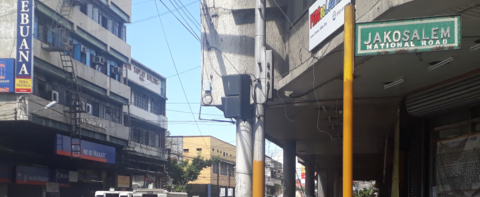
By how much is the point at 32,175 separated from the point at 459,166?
26.5 metres

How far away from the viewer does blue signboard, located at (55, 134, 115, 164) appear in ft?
102

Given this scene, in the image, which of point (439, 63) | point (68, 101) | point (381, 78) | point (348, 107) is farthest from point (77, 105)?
point (348, 107)

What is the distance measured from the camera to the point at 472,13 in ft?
21.6

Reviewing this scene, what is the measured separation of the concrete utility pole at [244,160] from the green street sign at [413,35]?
241 inches

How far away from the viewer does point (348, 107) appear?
5.55 m

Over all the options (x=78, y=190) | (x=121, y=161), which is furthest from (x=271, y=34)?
(x=121, y=161)

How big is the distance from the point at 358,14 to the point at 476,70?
252cm

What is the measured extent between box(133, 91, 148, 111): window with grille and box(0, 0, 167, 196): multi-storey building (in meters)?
0.77

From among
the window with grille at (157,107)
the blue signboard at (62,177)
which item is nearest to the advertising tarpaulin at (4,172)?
the blue signboard at (62,177)

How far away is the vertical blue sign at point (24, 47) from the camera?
88.5 feet

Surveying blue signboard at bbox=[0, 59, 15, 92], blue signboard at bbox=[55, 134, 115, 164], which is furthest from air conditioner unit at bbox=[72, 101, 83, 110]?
blue signboard at bbox=[0, 59, 15, 92]

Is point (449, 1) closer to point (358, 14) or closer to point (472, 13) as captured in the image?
point (472, 13)

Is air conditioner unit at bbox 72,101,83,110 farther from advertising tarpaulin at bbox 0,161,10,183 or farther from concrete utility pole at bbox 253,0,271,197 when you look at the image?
concrete utility pole at bbox 253,0,271,197

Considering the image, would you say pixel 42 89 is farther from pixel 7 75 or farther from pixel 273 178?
pixel 273 178
